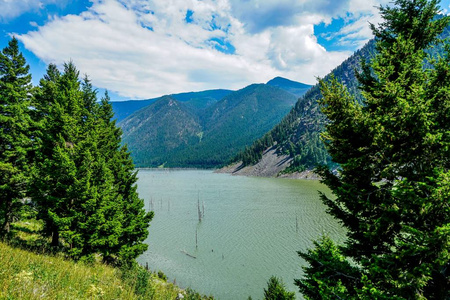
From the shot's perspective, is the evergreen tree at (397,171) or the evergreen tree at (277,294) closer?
the evergreen tree at (397,171)

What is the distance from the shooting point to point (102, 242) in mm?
17328

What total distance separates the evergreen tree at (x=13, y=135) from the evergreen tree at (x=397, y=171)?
21.4 meters

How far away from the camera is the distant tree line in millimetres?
16641

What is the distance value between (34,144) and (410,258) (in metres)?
24.8

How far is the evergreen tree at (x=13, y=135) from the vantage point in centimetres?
1805

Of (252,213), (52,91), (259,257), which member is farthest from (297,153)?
(52,91)

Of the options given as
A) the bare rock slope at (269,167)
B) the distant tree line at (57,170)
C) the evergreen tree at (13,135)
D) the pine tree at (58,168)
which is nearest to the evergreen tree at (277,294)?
the distant tree line at (57,170)

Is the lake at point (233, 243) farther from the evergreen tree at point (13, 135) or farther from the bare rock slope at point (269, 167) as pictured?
the bare rock slope at point (269, 167)

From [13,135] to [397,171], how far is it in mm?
25187

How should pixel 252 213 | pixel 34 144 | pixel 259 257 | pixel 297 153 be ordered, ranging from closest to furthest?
pixel 34 144 → pixel 259 257 → pixel 252 213 → pixel 297 153

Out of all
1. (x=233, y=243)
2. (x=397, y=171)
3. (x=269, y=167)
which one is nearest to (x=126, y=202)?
(x=233, y=243)

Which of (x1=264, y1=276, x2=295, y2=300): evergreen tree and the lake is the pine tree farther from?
the lake

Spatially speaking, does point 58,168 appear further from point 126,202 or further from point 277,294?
point 277,294

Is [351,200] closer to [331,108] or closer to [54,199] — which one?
[331,108]
